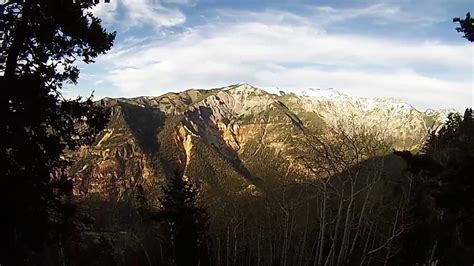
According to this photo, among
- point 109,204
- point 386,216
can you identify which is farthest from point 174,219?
point 109,204

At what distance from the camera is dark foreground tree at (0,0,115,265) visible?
10.4 meters

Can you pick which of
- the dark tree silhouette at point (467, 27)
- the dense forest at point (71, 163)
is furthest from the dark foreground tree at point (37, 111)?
the dark tree silhouette at point (467, 27)

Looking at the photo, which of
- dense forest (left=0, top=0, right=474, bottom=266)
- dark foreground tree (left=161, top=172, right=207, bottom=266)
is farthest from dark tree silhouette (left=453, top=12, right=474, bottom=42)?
dark foreground tree (left=161, top=172, right=207, bottom=266)

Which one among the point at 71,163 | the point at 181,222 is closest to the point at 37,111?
the point at 71,163

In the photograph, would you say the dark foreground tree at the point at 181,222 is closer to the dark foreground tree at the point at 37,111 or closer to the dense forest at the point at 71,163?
the dense forest at the point at 71,163

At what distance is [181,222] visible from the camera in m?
36.3

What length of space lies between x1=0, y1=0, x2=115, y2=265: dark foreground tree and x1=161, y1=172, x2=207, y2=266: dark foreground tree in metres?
25.0

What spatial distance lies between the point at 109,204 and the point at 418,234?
137 m

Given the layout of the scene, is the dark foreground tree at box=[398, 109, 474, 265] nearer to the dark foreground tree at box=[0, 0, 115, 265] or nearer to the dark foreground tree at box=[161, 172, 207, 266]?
the dark foreground tree at box=[0, 0, 115, 265]

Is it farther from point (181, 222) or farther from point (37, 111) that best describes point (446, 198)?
point (181, 222)

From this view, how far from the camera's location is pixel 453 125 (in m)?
37.6

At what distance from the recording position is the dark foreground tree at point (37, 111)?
1036cm

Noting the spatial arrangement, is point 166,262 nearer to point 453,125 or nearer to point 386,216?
point 386,216

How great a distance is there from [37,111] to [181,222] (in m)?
26.8
